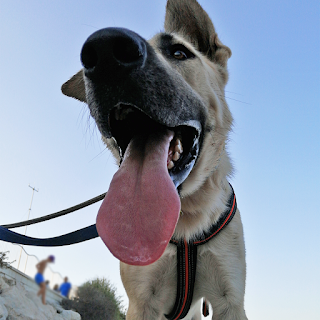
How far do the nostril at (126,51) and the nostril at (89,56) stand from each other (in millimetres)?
101

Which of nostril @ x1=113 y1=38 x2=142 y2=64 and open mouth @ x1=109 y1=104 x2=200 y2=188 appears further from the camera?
open mouth @ x1=109 y1=104 x2=200 y2=188

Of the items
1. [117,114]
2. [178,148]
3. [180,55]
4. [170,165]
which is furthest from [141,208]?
[180,55]

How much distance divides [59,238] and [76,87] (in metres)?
1.36

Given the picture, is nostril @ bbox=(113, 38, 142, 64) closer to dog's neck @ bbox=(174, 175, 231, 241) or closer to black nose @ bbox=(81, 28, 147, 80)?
black nose @ bbox=(81, 28, 147, 80)

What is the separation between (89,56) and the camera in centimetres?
149

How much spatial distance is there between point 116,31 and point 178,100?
1.92ft

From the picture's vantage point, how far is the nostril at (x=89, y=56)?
1.44 m

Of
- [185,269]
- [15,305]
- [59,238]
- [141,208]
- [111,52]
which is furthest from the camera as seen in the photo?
[15,305]

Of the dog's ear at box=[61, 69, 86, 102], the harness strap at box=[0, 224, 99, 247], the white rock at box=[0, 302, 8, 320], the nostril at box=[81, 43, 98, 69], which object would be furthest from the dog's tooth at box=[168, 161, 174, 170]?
the white rock at box=[0, 302, 8, 320]

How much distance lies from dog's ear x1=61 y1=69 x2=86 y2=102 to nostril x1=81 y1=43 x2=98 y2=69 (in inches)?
51.0

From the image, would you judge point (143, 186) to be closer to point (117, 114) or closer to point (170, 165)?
point (170, 165)

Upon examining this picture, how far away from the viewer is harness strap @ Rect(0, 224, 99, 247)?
104 inches

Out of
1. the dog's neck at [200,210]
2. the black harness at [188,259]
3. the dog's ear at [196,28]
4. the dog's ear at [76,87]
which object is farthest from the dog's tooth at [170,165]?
the dog's ear at [196,28]

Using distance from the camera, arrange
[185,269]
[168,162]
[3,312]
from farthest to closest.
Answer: [3,312] → [185,269] → [168,162]
